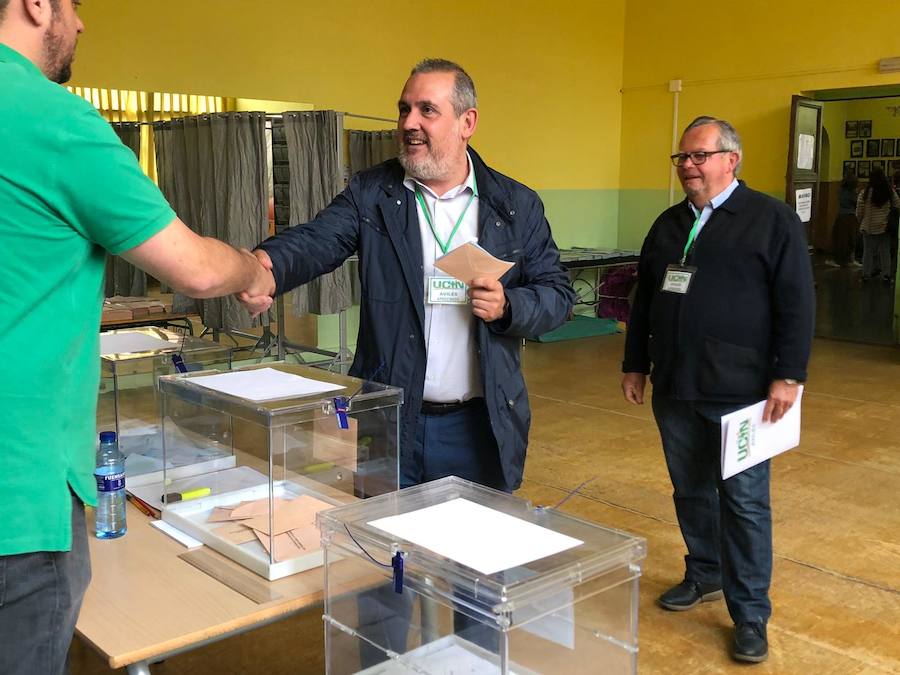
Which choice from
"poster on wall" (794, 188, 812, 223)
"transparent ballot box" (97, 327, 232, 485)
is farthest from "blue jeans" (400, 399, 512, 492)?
"poster on wall" (794, 188, 812, 223)

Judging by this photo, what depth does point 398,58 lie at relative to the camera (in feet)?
26.7

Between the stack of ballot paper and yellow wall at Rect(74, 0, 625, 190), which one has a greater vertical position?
yellow wall at Rect(74, 0, 625, 190)

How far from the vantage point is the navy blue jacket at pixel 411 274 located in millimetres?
2318

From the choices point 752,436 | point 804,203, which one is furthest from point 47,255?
point 804,203

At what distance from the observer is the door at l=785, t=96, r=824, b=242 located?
8.70 metres

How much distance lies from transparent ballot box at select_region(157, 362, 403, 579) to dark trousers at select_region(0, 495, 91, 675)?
45 cm

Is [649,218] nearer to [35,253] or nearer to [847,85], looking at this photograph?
[847,85]

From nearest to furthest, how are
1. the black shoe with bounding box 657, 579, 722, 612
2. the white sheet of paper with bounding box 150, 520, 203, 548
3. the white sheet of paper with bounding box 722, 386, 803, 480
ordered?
the white sheet of paper with bounding box 150, 520, 203, 548 < the white sheet of paper with bounding box 722, 386, 803, 480 < the black shoe with bounding box 657, 579, 722, 612

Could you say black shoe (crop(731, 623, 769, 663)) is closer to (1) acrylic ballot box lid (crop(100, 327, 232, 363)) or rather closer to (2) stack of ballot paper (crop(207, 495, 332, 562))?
(2) stack of ballot paper (crop(207, 495, 332, 562))

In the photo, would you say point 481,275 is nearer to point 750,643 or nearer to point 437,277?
point 437,277

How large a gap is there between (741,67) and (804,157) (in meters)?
1.25

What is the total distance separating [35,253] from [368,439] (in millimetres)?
932

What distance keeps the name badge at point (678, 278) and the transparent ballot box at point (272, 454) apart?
1.40 metres

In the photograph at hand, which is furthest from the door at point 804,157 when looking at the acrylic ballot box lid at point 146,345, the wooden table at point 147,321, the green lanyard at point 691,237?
the acrylic ballot box lid at point 146,345
